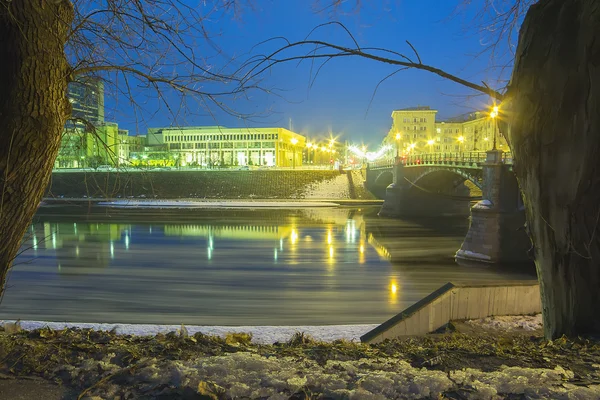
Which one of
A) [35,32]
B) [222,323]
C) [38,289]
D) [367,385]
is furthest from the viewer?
[38,289]

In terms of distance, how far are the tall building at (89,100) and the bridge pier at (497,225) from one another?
2112 cm

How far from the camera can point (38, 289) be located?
15039 mm

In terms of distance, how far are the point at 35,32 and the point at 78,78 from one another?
1.45 meters

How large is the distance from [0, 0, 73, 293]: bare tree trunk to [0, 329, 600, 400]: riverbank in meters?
0.77

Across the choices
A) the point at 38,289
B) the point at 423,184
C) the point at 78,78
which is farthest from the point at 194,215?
the point at 78,78

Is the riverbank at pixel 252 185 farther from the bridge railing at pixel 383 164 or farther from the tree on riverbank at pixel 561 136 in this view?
the tree on riverbank at pixel 561 136

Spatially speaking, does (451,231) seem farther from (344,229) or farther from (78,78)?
(78,78)

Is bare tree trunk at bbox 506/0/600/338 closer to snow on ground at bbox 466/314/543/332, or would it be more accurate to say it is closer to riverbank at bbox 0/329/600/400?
riverbank at bbox 0/329/600/400

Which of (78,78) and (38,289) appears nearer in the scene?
(78,78)

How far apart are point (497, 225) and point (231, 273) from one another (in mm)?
14335

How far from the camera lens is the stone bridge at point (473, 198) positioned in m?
22.6

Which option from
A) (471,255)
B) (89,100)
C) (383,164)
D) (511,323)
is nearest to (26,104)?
(89,100)

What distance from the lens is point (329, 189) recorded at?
64250 millimetres

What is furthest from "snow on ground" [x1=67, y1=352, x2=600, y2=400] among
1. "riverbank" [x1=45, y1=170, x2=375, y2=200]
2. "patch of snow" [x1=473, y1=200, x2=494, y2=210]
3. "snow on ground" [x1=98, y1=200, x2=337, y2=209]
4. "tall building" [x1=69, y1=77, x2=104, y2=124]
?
"riverbank" [x1=45, y1=170, x2=375, y2=200]
